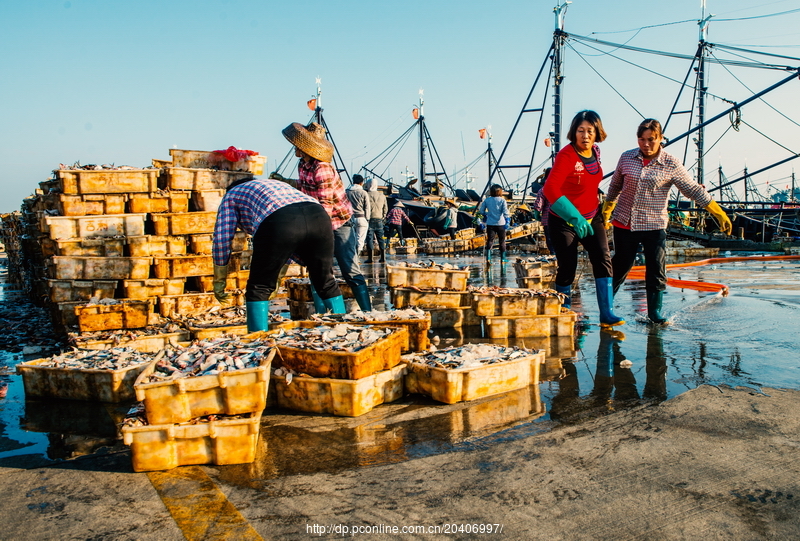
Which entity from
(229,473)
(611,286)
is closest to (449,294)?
(611,286)

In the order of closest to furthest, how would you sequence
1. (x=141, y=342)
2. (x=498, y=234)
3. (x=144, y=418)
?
(x=144, y=418) < (x=141, y=342) < (x=498, y=234)

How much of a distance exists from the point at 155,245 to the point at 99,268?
2.27 feet

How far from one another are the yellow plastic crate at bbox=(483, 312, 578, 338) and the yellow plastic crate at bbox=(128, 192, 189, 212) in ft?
14.9

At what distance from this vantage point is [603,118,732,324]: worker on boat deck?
6.06m

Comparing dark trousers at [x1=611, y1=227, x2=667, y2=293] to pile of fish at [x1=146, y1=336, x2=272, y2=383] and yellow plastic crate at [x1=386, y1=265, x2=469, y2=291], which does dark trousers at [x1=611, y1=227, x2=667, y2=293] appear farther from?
pile of fish at [x1=146, y1=336, x2=272, y2=383]

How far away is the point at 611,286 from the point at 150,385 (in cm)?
484

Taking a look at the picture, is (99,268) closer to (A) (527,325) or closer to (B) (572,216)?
(A) (527,325)

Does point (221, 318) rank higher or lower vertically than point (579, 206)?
lower

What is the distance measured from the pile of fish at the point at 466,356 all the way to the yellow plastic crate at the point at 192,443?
141 centimetres

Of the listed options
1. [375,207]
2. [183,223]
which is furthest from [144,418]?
[375,207]

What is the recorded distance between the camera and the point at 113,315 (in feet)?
19.8

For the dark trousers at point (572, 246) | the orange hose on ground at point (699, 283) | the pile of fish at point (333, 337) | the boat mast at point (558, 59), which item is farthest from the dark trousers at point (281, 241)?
the boat mast at point (558, 59)

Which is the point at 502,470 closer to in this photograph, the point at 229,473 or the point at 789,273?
the point at 229,473

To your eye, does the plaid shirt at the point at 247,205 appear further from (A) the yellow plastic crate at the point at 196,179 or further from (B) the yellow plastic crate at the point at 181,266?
(A) the yellow plastic crate at the point at 196,179
